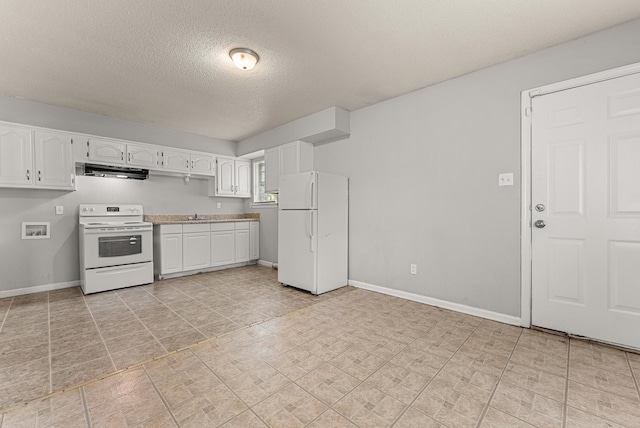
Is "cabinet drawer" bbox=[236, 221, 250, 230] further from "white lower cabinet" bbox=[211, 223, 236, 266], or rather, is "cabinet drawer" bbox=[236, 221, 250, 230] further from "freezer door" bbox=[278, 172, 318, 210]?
"freezer door" bbox=[278, 172, 318, 210]

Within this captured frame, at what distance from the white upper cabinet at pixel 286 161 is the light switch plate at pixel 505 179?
8.90 feet

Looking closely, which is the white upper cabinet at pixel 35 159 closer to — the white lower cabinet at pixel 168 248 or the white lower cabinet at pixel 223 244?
the white lower cabinet at pixel 168 248

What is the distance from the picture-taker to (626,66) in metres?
2.18

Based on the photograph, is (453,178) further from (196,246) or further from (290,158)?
(196,246)

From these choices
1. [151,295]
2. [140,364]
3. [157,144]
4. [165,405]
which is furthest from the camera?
[157,144]

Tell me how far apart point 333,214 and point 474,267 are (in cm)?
183

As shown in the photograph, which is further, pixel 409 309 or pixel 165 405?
pixel 409 309

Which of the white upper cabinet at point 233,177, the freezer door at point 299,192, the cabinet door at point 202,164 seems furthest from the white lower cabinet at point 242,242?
the freezer door at point 299,192

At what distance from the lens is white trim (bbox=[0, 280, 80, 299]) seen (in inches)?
142

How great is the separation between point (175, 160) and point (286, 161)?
1.96 meters

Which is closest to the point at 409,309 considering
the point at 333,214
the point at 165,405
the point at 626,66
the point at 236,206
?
the point at 333,214

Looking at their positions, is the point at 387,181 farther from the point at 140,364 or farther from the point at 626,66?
the point at 140,364

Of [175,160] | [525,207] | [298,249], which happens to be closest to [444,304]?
[525,207]

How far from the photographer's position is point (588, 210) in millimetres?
2342
